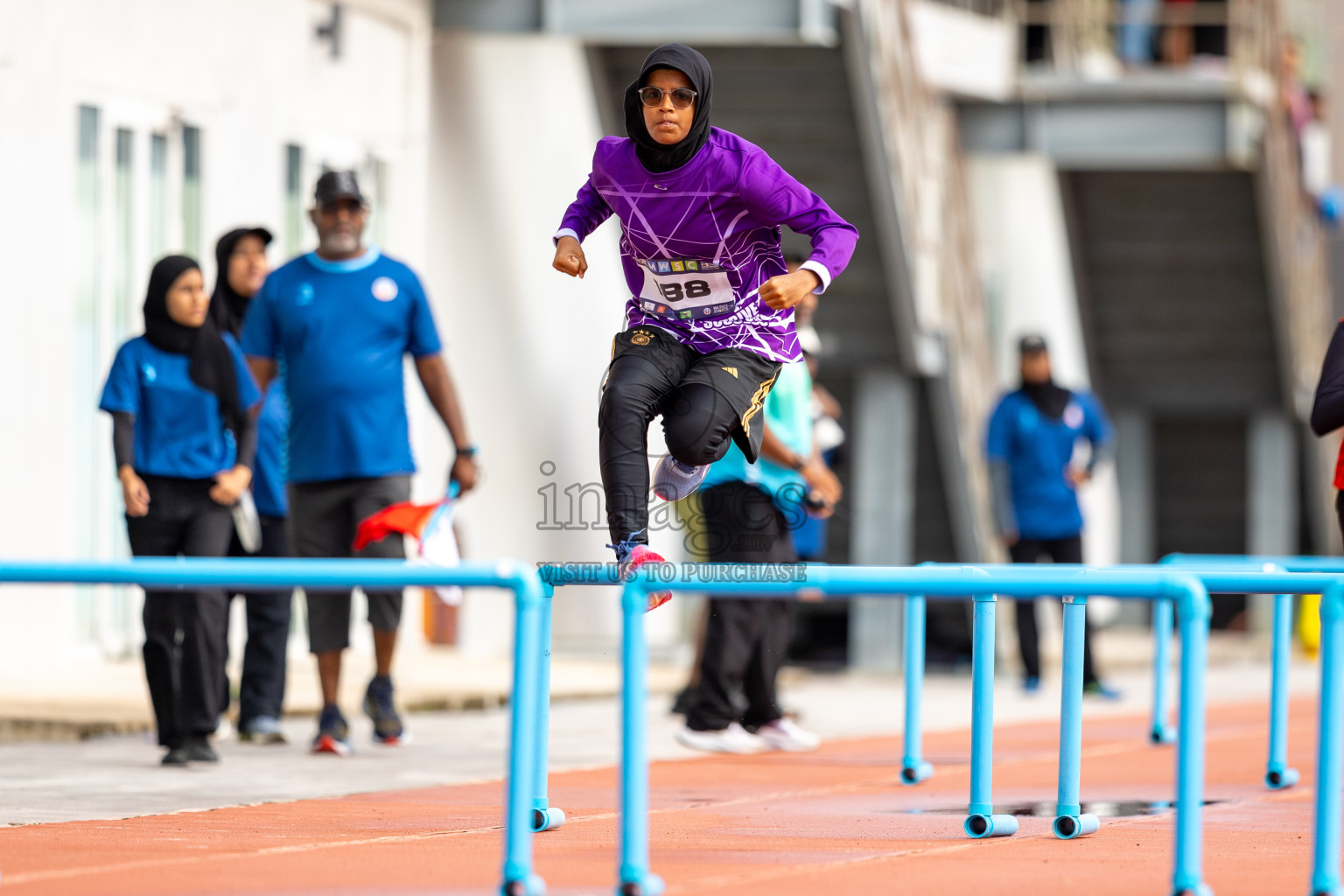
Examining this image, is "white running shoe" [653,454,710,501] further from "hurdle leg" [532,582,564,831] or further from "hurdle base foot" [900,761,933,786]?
"hurdle base foot" [900,761,933,786]

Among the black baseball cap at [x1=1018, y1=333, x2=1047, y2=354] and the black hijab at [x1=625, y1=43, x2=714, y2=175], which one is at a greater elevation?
the black hijab at [x1=625, y1=43, x2=714, y2=175]

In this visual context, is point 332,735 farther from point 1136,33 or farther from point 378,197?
point 1136,33

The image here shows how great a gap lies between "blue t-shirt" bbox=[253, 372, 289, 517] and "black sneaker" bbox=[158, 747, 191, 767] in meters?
1.38

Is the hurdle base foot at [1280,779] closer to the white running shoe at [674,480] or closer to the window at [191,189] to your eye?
the white running shoe at [674,480]

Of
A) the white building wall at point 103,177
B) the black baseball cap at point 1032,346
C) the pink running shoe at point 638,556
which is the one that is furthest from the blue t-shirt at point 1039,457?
the pink running shoe at point 638,556

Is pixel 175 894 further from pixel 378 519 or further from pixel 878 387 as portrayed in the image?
pixel 878 387

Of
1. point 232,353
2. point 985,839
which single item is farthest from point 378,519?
point 985,839

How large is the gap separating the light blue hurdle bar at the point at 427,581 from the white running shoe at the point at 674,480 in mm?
1278

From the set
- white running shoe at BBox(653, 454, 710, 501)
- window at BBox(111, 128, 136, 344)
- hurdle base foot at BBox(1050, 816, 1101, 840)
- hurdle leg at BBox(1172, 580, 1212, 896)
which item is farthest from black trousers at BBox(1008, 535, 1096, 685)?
hurdle leg at BBox(1172, 580, 1212, 896)

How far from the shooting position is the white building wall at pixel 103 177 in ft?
A: 36.3

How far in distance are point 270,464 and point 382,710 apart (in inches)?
43.5

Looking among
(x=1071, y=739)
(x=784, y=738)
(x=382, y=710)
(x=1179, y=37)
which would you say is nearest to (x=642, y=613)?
(x=1071, y=739)

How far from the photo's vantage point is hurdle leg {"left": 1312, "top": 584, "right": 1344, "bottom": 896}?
4844 mm

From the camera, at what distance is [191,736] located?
8.14 meters
